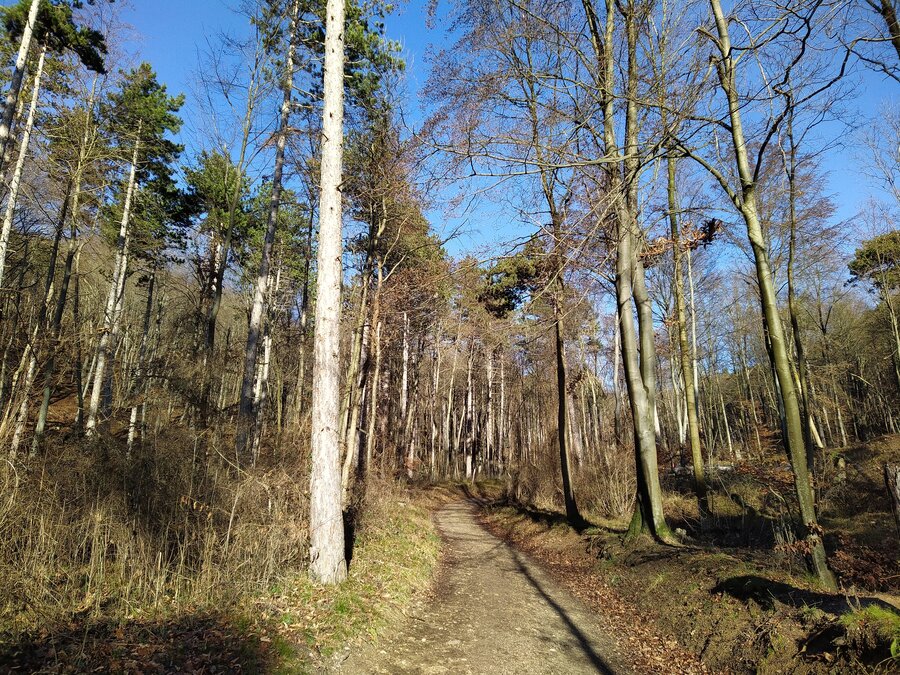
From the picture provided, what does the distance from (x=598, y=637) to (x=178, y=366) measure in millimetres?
10206

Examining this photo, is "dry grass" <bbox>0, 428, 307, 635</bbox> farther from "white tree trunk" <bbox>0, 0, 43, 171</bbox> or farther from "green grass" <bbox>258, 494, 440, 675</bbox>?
"white tree trunk" <bbox>0, 0, 43, 171</bbox>

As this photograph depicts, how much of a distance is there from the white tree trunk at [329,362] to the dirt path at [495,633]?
129cm

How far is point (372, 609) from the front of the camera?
525 cm

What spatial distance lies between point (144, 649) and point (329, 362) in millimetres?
3364

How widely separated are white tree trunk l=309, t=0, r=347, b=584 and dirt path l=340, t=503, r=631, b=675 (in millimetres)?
1290

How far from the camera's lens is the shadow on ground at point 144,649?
10.2ft

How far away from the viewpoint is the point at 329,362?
19.8 feet

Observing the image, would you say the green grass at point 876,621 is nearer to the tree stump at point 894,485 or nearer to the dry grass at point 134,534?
the tree stump at point 894,485

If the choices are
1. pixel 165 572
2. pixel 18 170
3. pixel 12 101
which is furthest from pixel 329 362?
pixel 18 170

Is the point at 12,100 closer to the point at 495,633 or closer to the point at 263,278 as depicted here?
the point at 263,278

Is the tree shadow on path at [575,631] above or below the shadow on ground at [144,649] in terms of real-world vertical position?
below

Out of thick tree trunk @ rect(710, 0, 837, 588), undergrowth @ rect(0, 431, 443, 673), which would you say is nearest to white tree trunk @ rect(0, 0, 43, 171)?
undergrowth @ rect(0, 431, 443, 673)

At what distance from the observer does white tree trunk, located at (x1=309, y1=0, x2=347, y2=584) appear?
5.64 metres

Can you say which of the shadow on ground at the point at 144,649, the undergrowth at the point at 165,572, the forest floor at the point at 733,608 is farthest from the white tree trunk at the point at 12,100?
the forest floor at the point at 733,608
